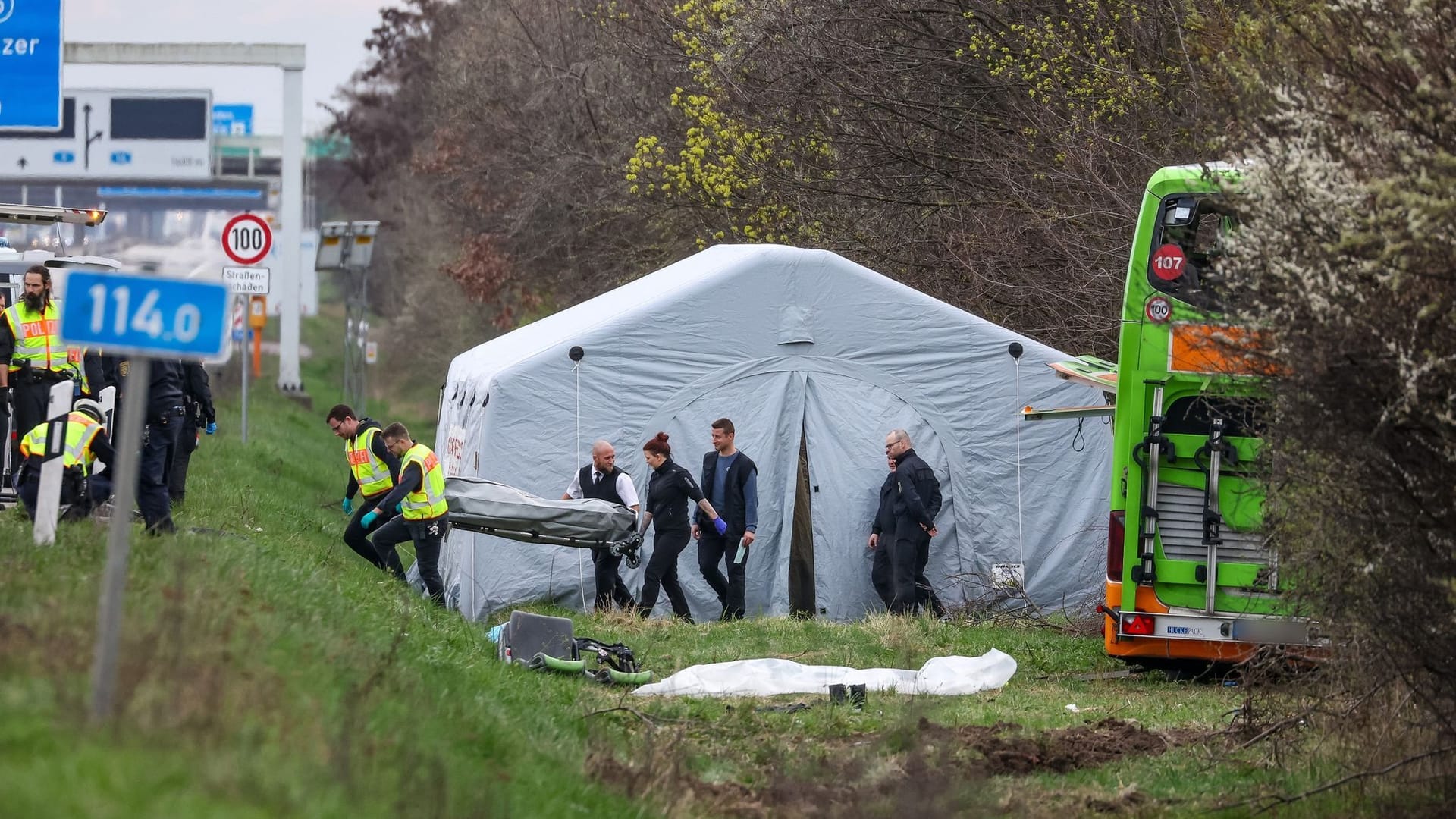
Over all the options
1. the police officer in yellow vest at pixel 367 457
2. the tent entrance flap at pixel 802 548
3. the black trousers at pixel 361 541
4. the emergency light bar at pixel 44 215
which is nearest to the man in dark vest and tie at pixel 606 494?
the black trousers at pixel 361 541

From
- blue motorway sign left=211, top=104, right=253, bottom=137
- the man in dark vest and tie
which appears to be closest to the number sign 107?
the man in dark vest and tie

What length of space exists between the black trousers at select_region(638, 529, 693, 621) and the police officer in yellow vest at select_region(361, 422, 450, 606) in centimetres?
169

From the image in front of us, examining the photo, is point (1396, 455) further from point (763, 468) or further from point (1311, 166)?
point (763, 468)

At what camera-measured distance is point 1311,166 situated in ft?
21.6

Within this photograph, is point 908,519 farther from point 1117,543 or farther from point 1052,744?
point 1052,744

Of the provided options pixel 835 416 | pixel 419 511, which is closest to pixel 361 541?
pixel 419 511

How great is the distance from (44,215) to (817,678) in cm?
716

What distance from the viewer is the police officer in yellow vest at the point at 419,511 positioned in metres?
13.4

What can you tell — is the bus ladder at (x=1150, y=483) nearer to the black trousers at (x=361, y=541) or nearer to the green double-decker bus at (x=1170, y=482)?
the green double-decker bus at (x=1170, y=482)

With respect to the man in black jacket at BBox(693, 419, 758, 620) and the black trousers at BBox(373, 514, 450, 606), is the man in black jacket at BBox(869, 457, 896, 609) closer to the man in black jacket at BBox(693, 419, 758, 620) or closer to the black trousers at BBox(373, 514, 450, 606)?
the man in black jacket at BBox(693, 419, 758, 620)

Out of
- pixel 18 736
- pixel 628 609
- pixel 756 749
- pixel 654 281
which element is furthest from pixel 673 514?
pixel 18 736

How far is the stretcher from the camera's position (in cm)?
1294

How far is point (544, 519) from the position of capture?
12.9 meters

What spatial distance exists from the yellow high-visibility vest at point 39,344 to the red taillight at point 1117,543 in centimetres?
756
